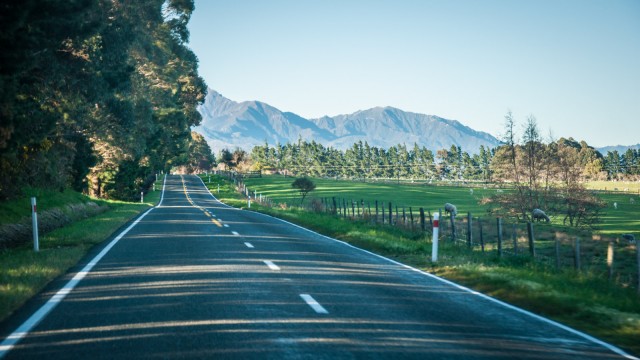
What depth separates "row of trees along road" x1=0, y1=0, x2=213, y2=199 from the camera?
1457 cm

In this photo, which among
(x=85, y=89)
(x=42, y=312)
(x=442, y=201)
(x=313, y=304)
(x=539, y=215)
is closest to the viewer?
(x=42, y=312)

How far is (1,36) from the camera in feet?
43.0

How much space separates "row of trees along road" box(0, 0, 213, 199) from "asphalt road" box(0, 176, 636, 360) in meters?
5.26

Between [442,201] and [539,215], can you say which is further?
[442,201]

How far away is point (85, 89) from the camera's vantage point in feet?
83.9

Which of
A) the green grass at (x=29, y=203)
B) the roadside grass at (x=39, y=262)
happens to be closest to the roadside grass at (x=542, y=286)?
the roadside grass at (x=39, y=262)

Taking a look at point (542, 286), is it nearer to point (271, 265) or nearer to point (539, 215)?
point (271, 265)

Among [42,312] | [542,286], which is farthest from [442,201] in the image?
[42,312]

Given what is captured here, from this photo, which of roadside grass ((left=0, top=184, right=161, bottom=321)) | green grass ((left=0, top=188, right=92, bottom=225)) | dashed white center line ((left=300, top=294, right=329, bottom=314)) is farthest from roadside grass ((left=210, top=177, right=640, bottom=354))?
green grass ((left=0, top=188, right=92, bottom=225))

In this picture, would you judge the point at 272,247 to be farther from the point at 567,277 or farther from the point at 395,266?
the point at 567,277

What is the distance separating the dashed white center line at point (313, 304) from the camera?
328 inches

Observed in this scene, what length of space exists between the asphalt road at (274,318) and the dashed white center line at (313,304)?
0.05 ft

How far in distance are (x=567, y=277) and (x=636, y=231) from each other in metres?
39.3

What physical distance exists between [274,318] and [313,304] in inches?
46.3
